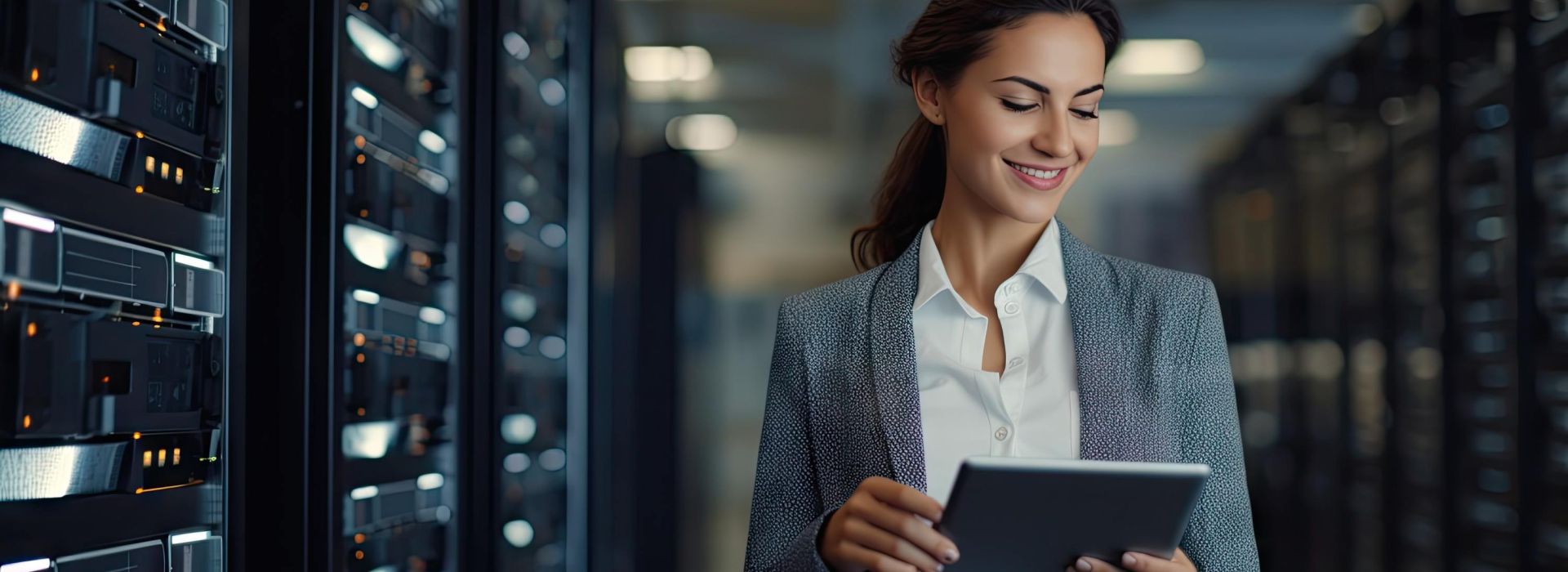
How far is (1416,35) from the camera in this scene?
11.1ft

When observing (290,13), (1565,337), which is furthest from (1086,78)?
(1565,337)

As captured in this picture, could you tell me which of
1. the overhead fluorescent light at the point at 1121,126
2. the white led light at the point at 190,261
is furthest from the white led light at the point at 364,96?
the overhead fluorescent light at the point at 1121,126

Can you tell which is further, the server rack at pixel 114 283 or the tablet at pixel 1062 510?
the server rack at pixel 114 283

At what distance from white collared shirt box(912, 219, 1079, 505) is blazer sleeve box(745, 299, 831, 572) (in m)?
0.17

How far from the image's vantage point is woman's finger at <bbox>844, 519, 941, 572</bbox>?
1382 millimetres

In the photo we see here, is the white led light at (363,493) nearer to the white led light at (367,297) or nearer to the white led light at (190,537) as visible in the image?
the white led light at (367,297)

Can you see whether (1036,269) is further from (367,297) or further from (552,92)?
(552,92)

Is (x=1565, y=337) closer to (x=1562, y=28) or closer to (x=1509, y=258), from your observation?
(x=1509, y=258)

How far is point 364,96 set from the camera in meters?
2.22

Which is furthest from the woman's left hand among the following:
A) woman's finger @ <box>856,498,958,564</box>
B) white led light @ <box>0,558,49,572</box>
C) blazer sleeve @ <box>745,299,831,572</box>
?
white led light @ <box>0,558,49,572</box>

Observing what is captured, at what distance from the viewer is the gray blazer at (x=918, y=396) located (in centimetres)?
156

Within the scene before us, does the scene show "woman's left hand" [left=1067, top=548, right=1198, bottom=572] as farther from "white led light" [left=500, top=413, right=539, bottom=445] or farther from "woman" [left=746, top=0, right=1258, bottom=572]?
"white led light" [left=500, top=413, right=539, bottom=445]

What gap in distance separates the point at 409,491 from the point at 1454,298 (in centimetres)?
257

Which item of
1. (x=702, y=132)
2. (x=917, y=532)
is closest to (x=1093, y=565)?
(x=917, y=532)
